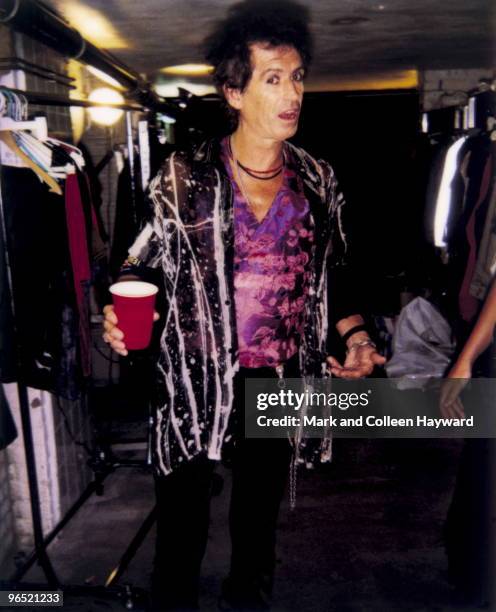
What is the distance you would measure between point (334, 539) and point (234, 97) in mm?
2221

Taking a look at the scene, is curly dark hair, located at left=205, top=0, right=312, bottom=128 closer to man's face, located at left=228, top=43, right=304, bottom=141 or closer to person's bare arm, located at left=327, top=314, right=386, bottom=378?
man's face, located at left=228, top=43, right=304, bottom=141

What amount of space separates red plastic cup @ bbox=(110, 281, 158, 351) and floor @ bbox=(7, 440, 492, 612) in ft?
4.44

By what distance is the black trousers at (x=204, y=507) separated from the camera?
6.56ft

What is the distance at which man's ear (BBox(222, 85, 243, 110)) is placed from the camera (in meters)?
2.10

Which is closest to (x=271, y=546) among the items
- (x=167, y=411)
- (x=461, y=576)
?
(x=167, y=411)

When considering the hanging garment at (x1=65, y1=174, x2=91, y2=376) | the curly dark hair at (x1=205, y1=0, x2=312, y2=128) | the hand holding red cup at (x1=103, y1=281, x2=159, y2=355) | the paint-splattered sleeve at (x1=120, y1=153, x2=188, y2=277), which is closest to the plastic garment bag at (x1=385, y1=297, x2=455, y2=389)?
the hanging garment at (x1=65, y1=174, x2=91, y2=376)

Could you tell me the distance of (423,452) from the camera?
418 centimetres

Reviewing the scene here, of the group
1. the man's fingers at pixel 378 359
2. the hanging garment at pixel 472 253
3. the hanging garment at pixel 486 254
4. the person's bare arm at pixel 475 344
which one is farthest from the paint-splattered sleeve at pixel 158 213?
the hanging garment at pixel 472 253

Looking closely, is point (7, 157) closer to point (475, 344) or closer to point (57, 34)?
point (57, 34)

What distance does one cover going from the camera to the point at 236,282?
1985mm

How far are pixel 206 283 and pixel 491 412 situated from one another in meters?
1.24

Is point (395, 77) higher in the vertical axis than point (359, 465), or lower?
higher

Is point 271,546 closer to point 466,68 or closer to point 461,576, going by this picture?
point 461,576

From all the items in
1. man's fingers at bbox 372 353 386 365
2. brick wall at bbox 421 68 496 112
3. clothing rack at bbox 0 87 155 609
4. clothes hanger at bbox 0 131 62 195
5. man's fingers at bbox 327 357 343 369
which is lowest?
clothing rack at bbox 0 87 155 609
